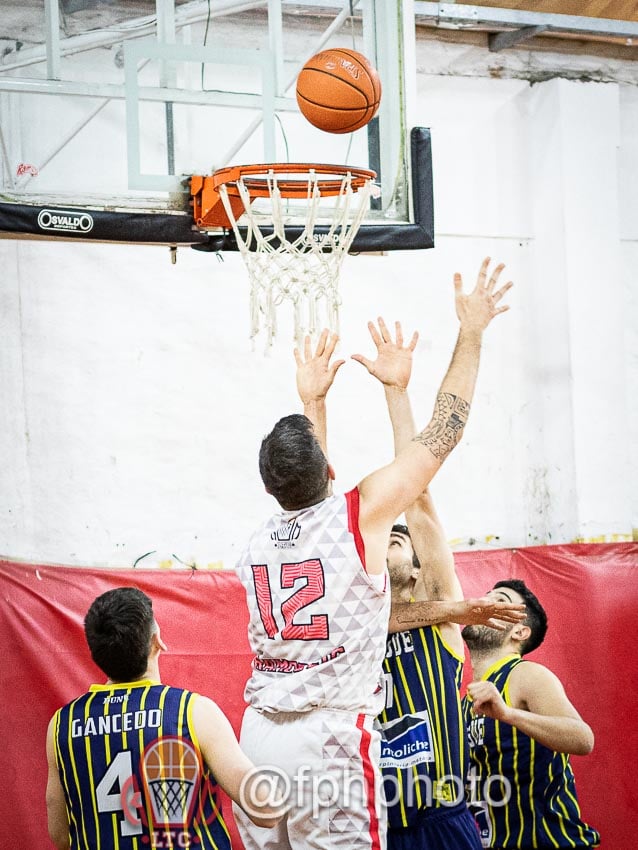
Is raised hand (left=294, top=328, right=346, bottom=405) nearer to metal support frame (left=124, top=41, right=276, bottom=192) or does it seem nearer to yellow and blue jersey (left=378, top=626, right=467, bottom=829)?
yellow and blue jersey (left=378, top=626, right=467, bottom=829)

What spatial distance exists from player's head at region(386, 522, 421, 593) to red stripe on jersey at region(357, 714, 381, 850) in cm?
85

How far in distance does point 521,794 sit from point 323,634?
5.43 feet

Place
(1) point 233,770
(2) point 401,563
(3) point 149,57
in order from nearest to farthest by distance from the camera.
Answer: (1) point 233,770 → (2) point 401,563 → (3) point 149,57

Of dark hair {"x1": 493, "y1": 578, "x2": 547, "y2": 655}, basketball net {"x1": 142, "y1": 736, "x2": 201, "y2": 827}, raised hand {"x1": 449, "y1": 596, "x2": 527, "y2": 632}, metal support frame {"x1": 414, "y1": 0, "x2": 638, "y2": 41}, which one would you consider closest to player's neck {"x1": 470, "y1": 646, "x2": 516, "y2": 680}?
dark hair {"x1": 493, "y1": 578, "x2": 547, "y2": 655}

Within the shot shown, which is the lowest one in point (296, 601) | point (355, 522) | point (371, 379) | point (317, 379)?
point (296, 601)

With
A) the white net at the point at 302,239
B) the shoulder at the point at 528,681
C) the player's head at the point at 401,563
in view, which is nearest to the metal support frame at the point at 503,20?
the white net at the point at 302,239

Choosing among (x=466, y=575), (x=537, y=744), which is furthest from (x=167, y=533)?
(x=537, y=744)

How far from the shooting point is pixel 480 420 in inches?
286

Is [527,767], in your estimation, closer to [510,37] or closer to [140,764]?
[140,764]

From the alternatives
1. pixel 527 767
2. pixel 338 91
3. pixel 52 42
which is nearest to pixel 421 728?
pixel 527 767

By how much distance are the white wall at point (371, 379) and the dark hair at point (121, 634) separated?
3358 millimetres

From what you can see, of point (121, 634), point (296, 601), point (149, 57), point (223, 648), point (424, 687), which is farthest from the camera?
point (223, 648)

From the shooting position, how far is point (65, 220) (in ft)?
14.5

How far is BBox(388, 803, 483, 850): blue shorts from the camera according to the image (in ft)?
11.2
